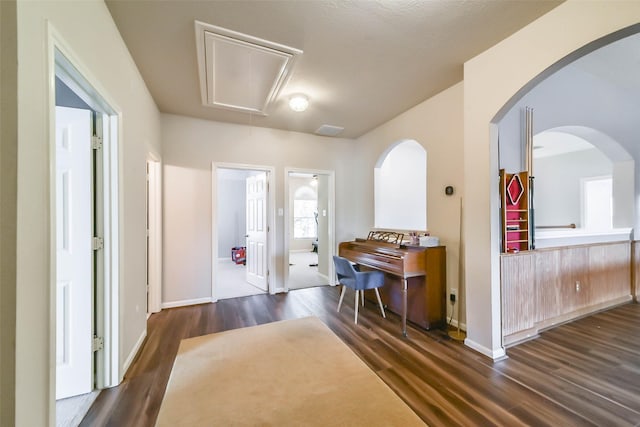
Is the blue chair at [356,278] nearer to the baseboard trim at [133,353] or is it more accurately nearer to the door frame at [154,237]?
the baseboard trim at [133,353]

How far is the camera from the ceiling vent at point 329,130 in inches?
160

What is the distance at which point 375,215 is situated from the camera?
4234 mm

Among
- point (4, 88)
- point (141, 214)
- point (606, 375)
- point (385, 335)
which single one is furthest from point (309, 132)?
point (606, 375)

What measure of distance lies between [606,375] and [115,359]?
147 inches

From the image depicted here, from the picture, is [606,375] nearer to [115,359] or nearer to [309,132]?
[115,359]

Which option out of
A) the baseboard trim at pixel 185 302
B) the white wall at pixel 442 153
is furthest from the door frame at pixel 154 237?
the white wall at pixel 442 153

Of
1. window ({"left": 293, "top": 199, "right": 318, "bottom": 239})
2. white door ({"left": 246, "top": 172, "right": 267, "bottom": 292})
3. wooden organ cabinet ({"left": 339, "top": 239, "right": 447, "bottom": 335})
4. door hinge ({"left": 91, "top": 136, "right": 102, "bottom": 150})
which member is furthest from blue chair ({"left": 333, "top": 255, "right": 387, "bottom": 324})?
window ({"left": 293, "top": 199, "right": 318, "bottom": 239})

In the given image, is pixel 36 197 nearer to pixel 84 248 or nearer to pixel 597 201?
pixel 84 248

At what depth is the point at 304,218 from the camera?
8.98 m

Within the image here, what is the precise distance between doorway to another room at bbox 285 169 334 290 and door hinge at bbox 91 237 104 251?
2.60m

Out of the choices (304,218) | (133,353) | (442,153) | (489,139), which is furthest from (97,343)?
(304,218)

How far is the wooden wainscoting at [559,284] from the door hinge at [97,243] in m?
3.38

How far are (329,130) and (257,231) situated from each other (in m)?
2.16

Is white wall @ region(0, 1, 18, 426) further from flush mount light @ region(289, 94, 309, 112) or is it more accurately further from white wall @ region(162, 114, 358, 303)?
white wall @ region(162, 114, 358, 303)
